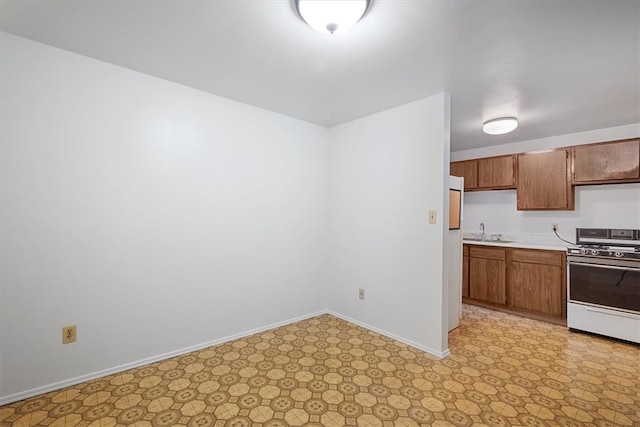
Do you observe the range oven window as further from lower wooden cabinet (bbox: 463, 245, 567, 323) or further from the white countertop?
the white countertop

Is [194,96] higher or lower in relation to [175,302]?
higher

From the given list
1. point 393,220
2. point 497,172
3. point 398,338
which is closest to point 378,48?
point 393,220

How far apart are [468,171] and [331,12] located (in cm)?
394

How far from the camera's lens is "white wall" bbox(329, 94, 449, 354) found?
2713 mm

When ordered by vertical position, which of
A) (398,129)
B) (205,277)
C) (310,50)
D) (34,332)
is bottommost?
(34,332)

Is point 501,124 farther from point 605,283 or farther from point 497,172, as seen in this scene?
point 605,283

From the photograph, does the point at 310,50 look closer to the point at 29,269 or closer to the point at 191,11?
the point at 191,11

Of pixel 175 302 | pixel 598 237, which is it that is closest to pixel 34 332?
pixel 175 302

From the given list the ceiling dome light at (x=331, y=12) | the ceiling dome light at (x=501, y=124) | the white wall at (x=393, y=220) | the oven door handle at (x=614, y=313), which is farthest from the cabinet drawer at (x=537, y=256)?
the ceiling dome light at (x=331, y=12)

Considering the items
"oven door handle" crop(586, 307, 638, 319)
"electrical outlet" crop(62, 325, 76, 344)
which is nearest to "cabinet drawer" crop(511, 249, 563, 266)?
"oven door handle" crop(586, 307, 638, 319)

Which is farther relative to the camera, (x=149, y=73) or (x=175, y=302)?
(x=175, y=302)

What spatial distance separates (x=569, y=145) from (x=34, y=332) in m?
5.94

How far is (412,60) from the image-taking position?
2131 mm

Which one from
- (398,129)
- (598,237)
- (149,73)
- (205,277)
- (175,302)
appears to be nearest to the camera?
(149,73)
